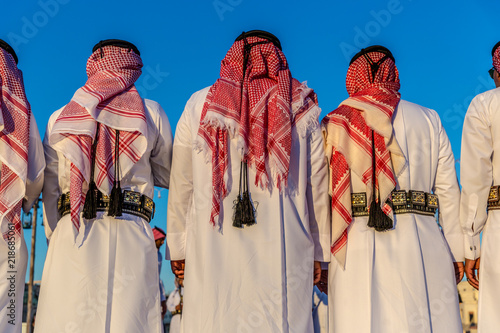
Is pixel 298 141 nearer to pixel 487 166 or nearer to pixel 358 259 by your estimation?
pixel 358 259

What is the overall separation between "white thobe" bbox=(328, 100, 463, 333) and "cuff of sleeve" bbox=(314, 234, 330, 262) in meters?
0.09

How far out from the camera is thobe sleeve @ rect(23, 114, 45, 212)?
4098 millimetres

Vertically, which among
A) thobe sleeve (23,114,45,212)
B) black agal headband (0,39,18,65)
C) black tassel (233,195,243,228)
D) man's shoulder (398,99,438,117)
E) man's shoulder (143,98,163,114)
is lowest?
black tassel (233,195,243,228)

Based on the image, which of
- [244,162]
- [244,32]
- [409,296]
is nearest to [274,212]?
[244,162]

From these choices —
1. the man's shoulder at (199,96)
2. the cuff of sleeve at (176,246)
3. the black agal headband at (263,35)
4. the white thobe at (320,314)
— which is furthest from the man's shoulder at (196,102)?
the white thobe at (320,314)

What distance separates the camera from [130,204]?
13.0 feet

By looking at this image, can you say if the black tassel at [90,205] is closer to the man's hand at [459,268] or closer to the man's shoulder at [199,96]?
the man's shoulder at [199,96]

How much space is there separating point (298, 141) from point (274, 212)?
1.67ft

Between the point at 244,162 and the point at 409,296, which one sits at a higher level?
the point at 244,162

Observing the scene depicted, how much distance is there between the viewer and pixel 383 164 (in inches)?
165

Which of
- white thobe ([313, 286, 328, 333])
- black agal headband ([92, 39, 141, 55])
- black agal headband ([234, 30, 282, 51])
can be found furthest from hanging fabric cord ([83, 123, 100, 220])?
white thobe ([313, 286, 328, 333])

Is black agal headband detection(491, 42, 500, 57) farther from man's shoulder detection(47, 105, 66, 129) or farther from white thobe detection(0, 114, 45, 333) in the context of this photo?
white thobe detection(0, 114, 45, 333)

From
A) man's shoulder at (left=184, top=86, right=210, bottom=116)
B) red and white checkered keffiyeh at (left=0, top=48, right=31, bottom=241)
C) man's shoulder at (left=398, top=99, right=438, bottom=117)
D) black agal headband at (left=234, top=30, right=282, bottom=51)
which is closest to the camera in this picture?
red and white checkered keffiyeh at (left=0, top=48, right=31, bottom=241)

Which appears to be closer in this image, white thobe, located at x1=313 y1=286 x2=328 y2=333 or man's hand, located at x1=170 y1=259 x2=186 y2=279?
man's hand, located at x1=170 y1=259 x2=186 y2=279
